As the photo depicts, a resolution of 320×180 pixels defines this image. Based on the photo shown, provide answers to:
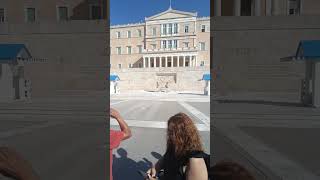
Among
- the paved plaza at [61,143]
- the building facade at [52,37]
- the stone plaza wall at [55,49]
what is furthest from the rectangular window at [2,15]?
the paved plaza at [61,143]

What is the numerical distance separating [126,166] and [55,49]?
22502 mm

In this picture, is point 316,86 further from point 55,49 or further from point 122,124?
point 55,49

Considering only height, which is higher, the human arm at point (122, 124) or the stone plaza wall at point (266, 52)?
the stone plaza wall at point (266, 52)

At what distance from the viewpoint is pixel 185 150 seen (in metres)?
1.60

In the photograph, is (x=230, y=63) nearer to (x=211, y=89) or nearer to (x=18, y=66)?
(x=18, y=66)

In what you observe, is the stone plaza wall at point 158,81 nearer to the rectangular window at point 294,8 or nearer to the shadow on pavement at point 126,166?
the shadow on pavement at point 126,166

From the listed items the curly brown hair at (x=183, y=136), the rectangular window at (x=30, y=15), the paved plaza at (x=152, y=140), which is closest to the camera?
the curly brown hair at (x=183, y=136)

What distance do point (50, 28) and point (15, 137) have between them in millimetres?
20044

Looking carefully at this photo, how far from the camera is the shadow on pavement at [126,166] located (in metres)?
2.89

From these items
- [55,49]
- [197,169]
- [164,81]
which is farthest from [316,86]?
[55,49]

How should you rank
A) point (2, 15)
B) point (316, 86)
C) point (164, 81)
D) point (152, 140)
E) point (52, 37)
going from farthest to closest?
1. point (2, 15)
2. point (52, 37)
3. point (316, 86)
4. point (152, 140)
5. point (164, 81)

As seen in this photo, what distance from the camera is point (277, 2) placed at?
1599 centimetres

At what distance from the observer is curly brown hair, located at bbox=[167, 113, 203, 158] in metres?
1.60

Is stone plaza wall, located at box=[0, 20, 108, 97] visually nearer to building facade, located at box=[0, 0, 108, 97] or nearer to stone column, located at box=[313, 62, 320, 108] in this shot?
building facade, located at box=[0, 0, 108, 97]
